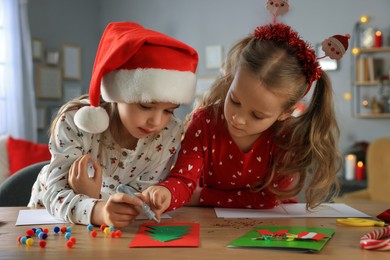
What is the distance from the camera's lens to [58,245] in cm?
104

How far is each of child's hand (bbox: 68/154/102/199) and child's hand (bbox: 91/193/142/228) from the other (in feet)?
0.45

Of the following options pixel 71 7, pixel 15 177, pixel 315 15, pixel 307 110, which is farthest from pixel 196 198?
pixel 71 7

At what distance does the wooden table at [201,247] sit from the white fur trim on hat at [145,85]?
0.30m

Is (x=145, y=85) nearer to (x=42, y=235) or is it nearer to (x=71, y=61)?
(x=42, y=235)

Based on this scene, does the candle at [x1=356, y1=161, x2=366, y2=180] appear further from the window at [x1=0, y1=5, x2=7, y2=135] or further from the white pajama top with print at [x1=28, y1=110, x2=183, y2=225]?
the white pajama top with print at [x1=28, y1=110, x2=183, y2=225]

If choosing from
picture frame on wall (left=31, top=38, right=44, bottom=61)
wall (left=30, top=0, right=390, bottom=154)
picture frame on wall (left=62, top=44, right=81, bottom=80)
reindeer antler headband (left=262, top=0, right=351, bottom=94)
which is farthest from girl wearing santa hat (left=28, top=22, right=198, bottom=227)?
picture frame on wall (left=62, top=44, right=81, bottom=80)

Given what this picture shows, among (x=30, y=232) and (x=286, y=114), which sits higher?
(x=286, y=114)

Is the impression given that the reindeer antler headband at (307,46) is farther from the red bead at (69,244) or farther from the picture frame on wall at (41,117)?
the picture frame on wall at (41,117)

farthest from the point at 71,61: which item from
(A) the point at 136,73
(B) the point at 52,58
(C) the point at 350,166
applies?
(A) the point at 136,73

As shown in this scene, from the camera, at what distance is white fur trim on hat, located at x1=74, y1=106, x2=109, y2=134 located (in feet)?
4.49

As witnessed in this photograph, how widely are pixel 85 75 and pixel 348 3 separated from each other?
277cm

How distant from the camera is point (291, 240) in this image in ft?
3.44

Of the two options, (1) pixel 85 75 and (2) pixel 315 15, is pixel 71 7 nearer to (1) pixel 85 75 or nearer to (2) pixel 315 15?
(1) pixel 85 75

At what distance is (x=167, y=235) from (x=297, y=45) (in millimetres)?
652
